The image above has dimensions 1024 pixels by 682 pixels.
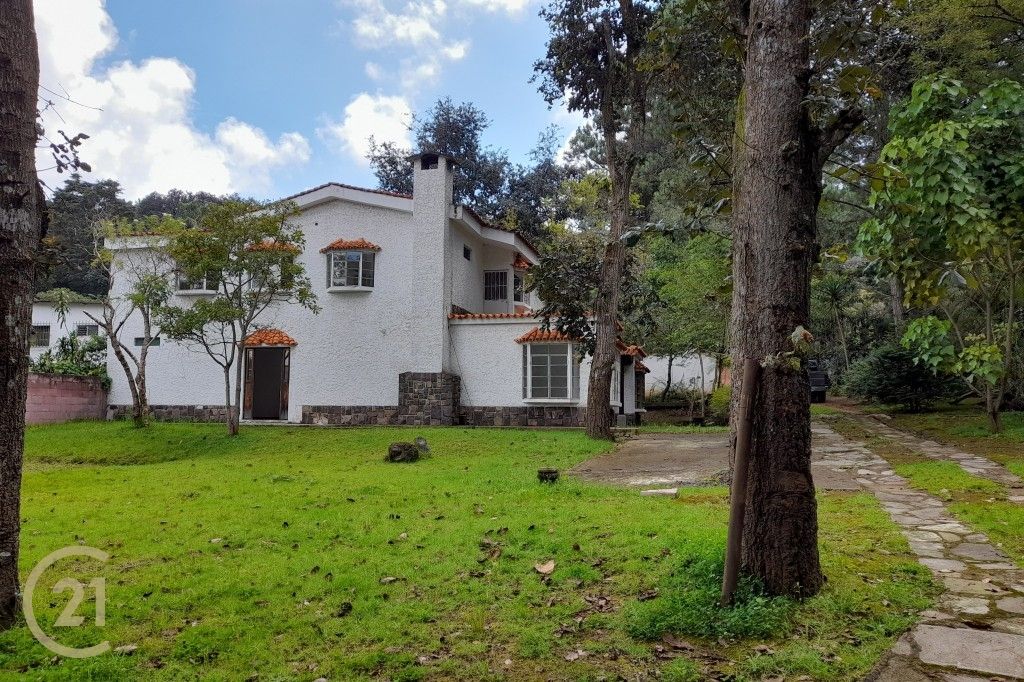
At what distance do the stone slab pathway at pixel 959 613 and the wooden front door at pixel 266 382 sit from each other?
52.7 ft

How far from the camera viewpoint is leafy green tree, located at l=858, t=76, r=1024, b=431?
9.09 meters

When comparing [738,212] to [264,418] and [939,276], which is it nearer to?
[939,276]

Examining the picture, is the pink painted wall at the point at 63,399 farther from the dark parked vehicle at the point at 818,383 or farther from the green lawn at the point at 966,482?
the dark parked vehicle at the point at 818,383

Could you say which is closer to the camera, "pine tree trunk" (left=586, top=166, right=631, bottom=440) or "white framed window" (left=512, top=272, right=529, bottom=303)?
"pine tree trunk" (left=586, top=166, right=631, bottom=440)

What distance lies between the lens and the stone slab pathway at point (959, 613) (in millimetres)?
2865

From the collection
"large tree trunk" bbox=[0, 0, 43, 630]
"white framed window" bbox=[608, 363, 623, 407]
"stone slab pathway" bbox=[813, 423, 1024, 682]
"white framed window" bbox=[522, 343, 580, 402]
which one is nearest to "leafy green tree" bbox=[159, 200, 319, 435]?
"white framed window" bbox=[522, 343, 580, 402]

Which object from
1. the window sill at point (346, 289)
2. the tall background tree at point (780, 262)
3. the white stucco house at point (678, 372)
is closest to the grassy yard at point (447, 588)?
the tall background tree at point (780, 262)

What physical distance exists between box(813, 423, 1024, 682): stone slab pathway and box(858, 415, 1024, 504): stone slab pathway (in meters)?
1.58

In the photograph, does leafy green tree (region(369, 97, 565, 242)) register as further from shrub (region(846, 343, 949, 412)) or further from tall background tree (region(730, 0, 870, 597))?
tall background tree (region(730, 0, 870, 597))

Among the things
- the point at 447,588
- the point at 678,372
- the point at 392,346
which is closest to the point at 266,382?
the point at 392,346

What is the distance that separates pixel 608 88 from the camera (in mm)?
14289

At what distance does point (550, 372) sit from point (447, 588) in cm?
1314
